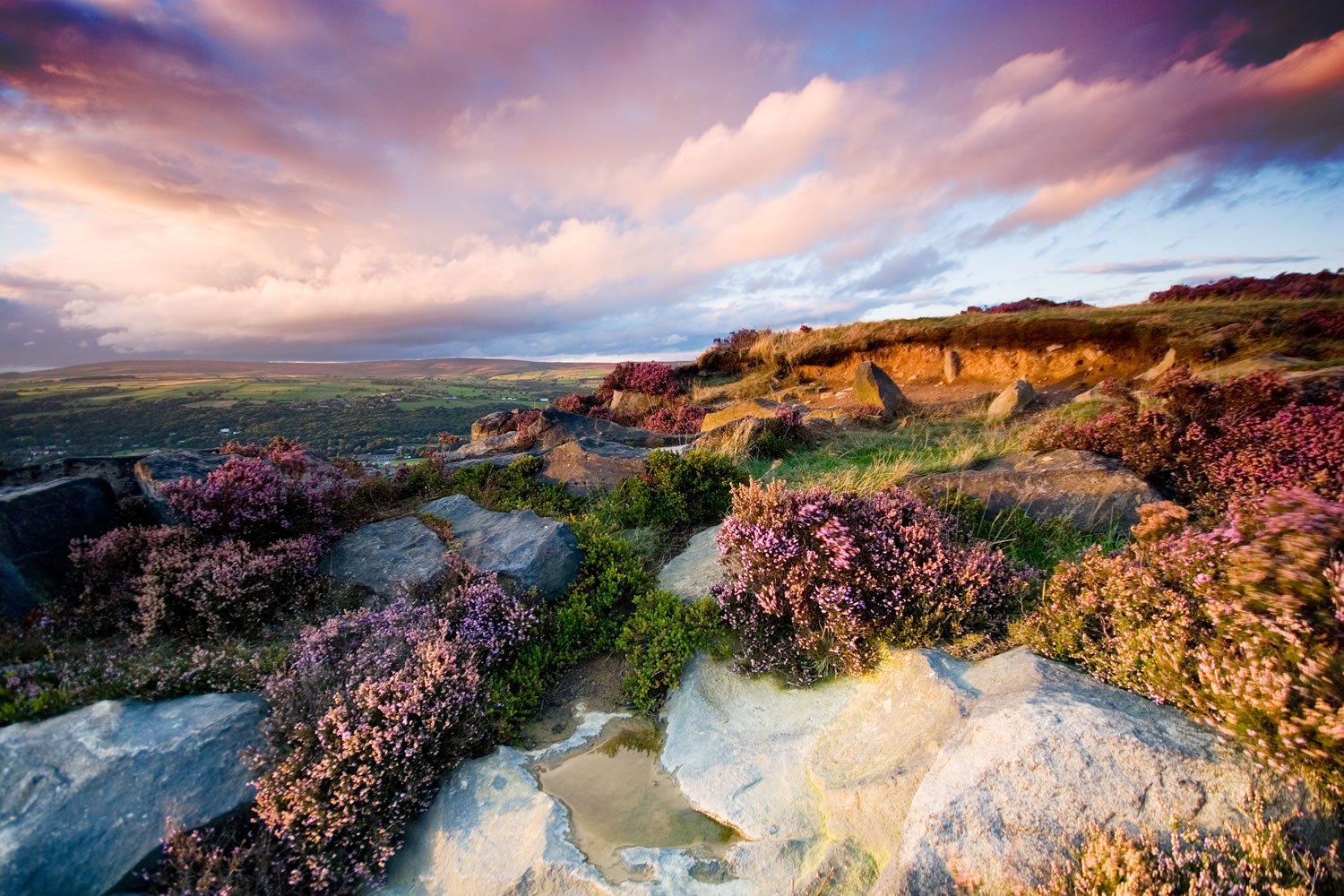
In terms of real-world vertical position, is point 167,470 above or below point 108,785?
above

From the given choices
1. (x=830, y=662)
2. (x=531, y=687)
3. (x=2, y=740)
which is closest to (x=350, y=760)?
(x=531, y=687)

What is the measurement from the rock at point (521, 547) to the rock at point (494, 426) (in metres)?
6.87

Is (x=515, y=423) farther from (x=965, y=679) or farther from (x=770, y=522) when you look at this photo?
(x=965, y=679)

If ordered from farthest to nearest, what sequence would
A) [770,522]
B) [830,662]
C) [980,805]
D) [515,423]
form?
[515,423] → [770,522] → [830,662] → [980,805]

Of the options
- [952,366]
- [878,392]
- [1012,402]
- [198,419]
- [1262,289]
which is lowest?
[198,419]

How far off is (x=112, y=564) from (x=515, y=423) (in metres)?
9.04

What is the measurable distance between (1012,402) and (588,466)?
443 inches

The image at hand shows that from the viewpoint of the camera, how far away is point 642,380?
22.6 m

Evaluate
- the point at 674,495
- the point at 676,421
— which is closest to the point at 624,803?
the point at 674,495

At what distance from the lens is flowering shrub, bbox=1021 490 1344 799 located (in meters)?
2.74

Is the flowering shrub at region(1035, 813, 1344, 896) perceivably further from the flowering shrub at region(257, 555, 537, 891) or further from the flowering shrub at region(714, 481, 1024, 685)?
the flowering shrub at region(257, 555, 537, 891)

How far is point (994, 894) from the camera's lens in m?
2.77

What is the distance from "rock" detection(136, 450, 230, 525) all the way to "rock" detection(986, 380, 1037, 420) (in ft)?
50.8

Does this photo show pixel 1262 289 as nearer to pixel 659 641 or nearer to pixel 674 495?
pixel 674 495
